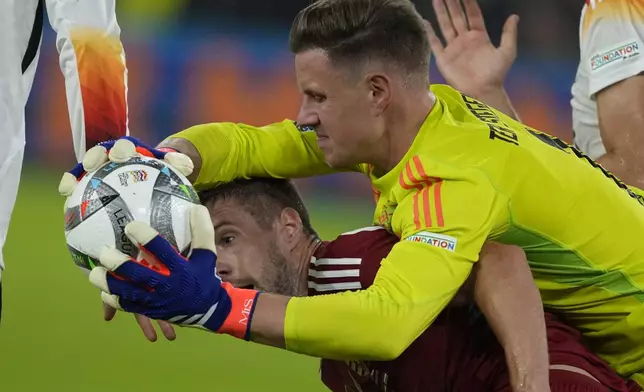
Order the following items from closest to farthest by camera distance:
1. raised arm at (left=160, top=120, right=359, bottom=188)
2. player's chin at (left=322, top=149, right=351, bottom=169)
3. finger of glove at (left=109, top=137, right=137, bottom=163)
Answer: finger of glove at (left=109, top=137, right=137, bottom=163), player's chin at (left=322, top=149, right=351, bottom=169), raised arm at (left=160, top=120, right=359, bottom=188)

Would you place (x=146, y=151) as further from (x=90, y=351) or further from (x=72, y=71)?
(x=90, y=351)

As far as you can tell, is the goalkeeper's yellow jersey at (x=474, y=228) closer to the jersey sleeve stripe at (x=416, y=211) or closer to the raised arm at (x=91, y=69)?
the jersey sleeve stripe at (x=416, y=211)

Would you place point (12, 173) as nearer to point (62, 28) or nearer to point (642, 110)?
point (62, 28)

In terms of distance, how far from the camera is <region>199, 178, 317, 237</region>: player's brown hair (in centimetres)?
293

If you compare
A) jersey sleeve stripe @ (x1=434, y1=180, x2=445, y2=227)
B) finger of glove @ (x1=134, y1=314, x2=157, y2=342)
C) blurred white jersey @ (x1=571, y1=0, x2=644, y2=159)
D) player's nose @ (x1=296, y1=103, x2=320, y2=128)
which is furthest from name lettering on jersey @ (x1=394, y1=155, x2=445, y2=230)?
blurred white jersey @ (x1=571, y1=0, x2=644, y2=159)

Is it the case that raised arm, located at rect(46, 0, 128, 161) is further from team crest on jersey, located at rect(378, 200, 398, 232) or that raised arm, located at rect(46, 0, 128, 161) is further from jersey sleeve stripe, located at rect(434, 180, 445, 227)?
jersey sleeve stripe, located at rect(434, 180, 445, 227)

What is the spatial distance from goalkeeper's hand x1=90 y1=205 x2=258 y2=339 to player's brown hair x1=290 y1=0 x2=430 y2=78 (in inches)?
25.3

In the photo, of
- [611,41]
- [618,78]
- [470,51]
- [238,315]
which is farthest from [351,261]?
[611,41]

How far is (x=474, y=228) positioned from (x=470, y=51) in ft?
4.60

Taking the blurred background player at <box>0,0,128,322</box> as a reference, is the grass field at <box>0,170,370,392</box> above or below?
below

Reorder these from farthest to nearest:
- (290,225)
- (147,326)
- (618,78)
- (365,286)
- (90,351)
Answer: (90,351), (618,78), (290,225), (147,326), (365,286)

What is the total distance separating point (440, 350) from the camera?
104 inches

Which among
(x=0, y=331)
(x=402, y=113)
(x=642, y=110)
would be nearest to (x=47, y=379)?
(x=0, y=331)

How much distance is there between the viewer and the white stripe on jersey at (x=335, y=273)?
262 cm
